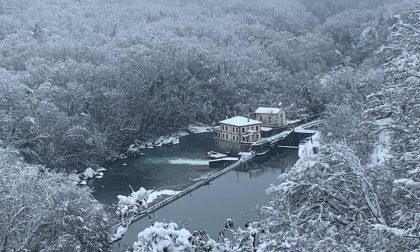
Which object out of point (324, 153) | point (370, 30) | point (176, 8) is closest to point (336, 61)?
point (370, 30)

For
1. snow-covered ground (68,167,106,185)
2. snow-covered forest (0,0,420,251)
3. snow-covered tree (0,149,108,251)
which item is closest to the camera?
snow-covered forest (0,0,420,251)

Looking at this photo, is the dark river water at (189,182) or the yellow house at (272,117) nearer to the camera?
the dark river water at (189,182)

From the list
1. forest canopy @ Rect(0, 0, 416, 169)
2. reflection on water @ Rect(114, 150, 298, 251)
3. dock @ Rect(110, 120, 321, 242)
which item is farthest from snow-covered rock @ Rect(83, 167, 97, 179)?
reflection on water @ Rect(114, 150, 298, 251)

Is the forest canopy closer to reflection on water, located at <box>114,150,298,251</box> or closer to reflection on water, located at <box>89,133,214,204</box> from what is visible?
reflection on water, located at <box>89,133,214,204</box>

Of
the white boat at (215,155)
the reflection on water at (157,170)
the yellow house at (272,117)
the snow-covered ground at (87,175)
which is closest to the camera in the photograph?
the reflection on water at (157,170)

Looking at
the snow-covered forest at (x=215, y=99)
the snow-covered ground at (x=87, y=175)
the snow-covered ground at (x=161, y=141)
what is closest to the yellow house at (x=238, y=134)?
the snow-covered ground at (x=161, y=141)

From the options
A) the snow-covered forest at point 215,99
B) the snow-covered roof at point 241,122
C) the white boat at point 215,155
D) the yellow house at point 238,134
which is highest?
the snow-covered forest at point 215,99

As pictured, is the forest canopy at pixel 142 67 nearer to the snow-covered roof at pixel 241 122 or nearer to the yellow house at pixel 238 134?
the yellow house at pixel 238 134

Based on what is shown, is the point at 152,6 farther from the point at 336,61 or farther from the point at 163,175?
the point at 163,175

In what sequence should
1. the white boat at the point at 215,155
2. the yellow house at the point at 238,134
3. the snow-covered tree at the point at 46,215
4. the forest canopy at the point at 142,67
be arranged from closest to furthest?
the snow-covered tree at the point at 46,215
the forest canopy at the point at 142,67
the white boat at the point at 215,155
the yellow house at the point at 238,134
